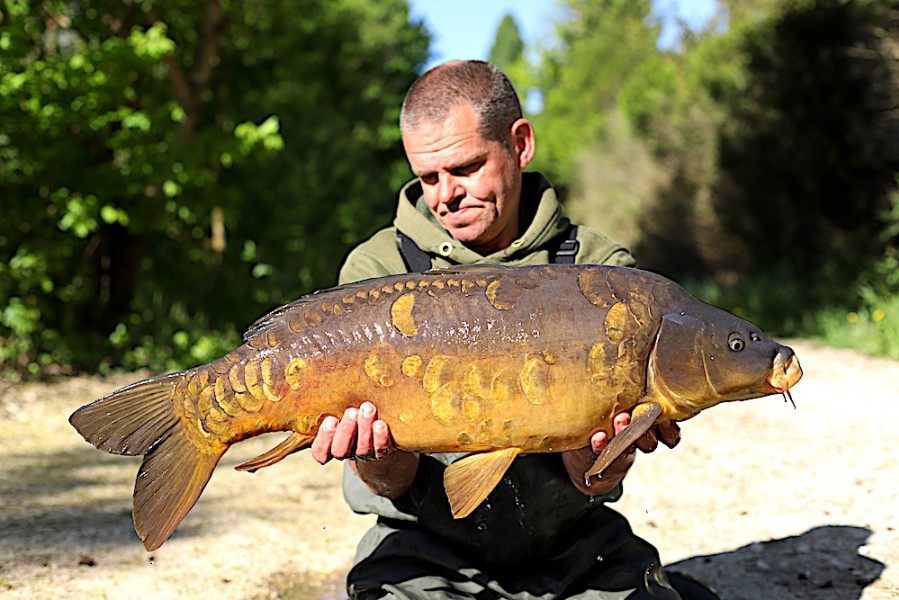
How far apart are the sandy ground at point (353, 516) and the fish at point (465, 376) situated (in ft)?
5.39

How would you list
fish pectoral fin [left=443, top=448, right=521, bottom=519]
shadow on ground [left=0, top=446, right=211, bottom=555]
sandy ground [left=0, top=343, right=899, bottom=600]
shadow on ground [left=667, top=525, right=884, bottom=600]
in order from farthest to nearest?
shadow on ground [left=0, top=446, right=211, bottom=555]
sandy ground [left=0, top=343, right=899, bottom=600]
shadow on ground [left=667, top=525, right=884, bottom=600]
fish pectoral fin [left=443, top=448, right=521, bottom=519]

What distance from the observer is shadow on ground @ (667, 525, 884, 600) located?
369 cm

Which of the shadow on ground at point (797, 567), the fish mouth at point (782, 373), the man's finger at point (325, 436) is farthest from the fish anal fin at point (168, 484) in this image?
the shadow on ground at point (797, 567)

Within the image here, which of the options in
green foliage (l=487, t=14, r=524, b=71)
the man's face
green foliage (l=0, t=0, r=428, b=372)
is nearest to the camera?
the man's face

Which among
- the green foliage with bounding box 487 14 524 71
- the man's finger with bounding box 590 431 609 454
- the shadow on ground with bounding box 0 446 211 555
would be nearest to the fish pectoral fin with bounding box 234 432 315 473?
the man's finger with bounding box 590 431 609 454

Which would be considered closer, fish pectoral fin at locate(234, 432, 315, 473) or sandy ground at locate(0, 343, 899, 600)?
fish pectoral fin at locate(234, 432, 315, 473)

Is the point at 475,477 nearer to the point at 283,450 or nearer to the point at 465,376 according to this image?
the point at 465,376

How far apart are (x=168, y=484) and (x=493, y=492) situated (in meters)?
→ 0.95

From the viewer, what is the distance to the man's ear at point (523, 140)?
2922 millimetres

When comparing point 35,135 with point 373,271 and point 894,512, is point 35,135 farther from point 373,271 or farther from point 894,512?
point 894,512

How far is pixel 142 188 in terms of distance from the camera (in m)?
8.77

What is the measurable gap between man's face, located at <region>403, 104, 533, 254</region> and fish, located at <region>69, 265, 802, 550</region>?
47cm

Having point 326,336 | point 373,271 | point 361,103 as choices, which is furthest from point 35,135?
point 361,103

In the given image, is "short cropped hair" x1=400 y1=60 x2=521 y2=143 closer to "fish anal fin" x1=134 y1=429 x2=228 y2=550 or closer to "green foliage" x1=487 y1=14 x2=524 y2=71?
"fish anal fin" x1=134 y1=429 x2=228 y2=550
